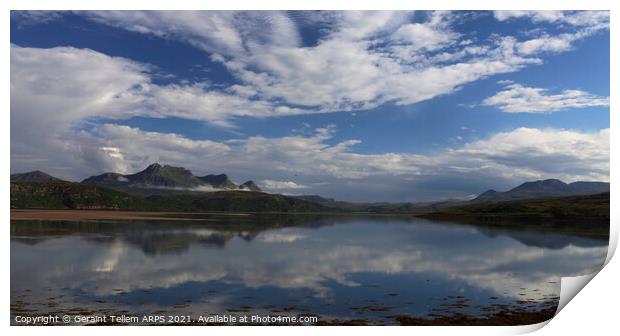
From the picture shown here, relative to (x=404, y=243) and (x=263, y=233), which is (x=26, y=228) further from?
(x=404, y=243)

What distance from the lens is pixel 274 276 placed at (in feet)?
62.0

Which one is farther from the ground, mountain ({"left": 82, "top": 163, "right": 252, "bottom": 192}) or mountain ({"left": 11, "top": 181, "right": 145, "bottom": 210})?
mountain ({"left": 82, "top": 163, "right": 252, "bottom": 192})

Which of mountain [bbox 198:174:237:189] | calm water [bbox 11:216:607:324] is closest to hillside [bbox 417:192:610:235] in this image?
calm water [bbox 11:216:607:324]

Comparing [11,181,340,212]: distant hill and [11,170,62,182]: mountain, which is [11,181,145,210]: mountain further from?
[11,170,62,182]: mountain

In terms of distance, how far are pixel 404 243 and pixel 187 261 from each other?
52.1ft

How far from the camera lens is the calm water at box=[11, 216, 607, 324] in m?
15.6

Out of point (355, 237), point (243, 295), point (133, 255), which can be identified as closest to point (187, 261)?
point (133, 255)

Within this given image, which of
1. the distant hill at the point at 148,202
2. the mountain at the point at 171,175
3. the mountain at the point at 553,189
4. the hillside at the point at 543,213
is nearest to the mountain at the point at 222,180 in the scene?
the mountain at the point at 171,175

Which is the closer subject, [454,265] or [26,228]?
[454,265]

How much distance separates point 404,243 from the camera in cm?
2856

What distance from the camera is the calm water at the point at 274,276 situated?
51.1ft

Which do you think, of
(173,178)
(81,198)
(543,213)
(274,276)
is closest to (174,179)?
(173,178)

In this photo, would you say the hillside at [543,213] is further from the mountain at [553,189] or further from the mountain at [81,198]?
the mountain at [81,198]
